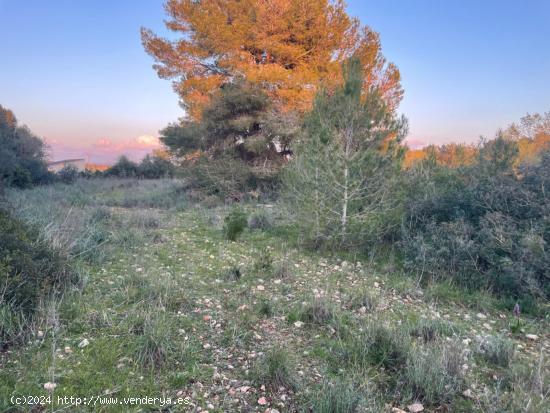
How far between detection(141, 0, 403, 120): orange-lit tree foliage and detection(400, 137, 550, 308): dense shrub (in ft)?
25.8

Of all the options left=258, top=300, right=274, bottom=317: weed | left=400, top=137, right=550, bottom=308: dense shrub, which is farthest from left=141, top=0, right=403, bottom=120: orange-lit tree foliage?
left=258, top=300, right=274, bottom=317: weed

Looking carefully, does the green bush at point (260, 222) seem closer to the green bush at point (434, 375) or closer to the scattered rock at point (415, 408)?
the green bush at point (434, 375)

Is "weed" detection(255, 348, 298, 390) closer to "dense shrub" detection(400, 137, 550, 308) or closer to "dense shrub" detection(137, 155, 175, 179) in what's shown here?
"dense shrub" detection(400, 137, 550, 308)

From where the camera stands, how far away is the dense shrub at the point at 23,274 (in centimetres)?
307

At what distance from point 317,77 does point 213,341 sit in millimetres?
12578

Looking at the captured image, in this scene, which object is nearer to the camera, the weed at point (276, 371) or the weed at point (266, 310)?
the weed at point (276, 371)

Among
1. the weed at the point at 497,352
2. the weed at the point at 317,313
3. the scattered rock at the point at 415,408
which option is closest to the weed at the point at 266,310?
the weed at the point at 317,313

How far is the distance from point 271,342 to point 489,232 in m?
3.76

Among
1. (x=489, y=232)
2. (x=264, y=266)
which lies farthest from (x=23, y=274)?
(x=489, y=232)

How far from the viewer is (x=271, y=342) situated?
10.6 feet

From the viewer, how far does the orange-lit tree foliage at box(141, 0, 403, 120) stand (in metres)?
13.7

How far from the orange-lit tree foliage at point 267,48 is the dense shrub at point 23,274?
35.3ft

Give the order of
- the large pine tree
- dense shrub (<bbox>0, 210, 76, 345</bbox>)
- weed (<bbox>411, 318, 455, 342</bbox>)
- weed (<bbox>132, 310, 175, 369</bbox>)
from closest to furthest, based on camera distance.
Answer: weed (<bbox>132, 310, 175, 369</bbox>), dense shrub (<bbox>0, 210, 76, 345</bbox>), weed (<bbox>411, 318, 455, 342</bbox>), the large pine tree

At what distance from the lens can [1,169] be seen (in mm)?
14734
